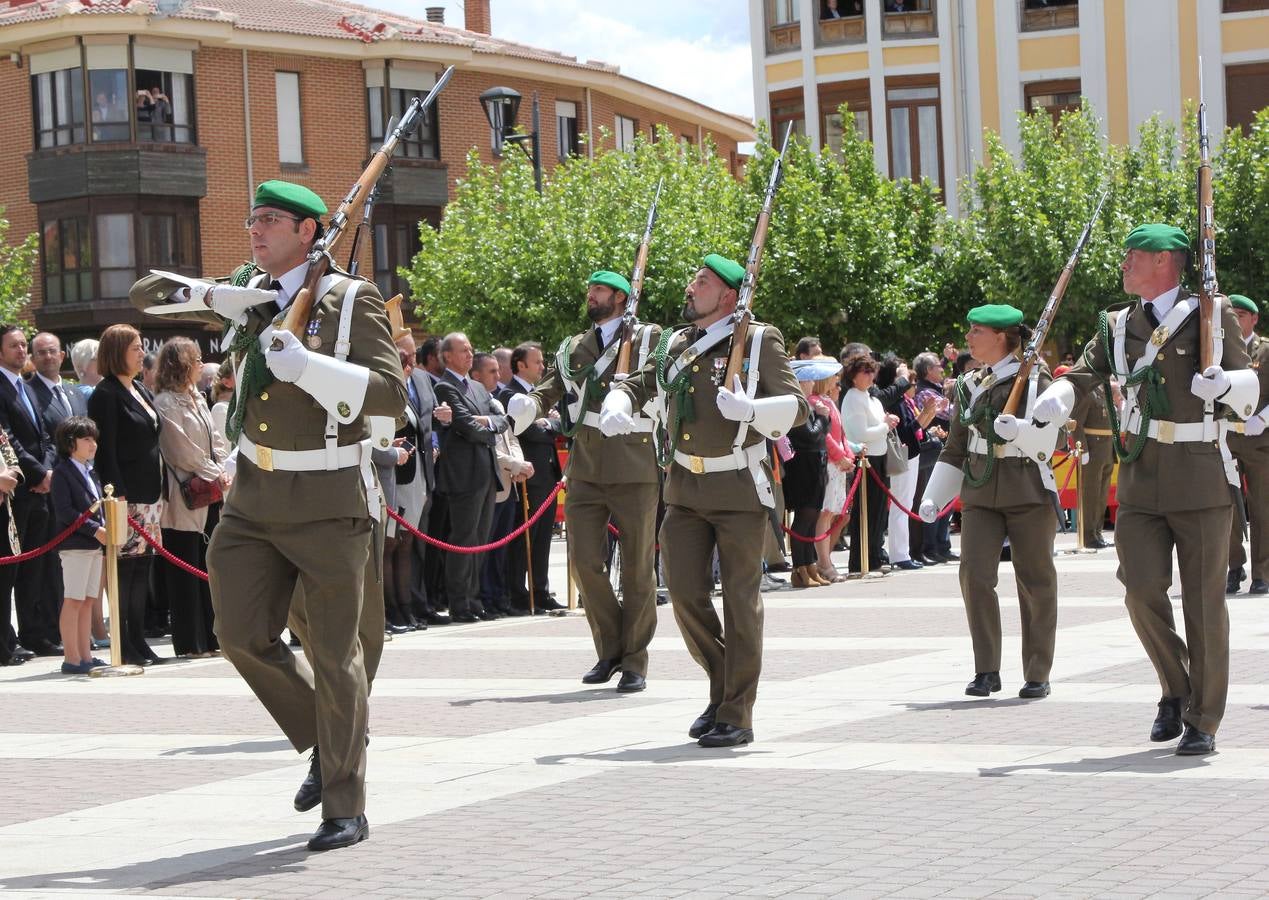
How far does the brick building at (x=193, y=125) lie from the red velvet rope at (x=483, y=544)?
32.7 m

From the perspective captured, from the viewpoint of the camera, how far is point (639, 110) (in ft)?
203

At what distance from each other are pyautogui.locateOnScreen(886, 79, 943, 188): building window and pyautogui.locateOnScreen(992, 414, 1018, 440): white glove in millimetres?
33169

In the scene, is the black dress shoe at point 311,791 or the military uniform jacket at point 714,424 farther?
the military uniform jacket at point 714,424

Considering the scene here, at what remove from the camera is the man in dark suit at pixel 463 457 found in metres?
15.5

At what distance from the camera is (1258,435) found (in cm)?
1558

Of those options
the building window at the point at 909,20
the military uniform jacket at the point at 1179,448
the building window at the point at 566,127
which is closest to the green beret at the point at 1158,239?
the military uniform jacket at the point at 1179,448

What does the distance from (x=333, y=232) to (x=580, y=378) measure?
438 centimetres

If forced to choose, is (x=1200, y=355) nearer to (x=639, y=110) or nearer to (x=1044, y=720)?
(x=1044, y=720)

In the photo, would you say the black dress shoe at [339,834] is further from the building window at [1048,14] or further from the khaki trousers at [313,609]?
the building window at [1048,14]

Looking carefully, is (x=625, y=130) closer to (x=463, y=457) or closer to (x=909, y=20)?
(x=909, y=20)

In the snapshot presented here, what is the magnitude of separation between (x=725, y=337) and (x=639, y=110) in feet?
174

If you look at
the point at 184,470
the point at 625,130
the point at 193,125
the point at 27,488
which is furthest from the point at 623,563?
the point at 625,130

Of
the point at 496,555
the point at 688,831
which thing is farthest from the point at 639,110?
the point at 688,831

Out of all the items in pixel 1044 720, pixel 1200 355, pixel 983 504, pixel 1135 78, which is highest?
pixel 1135 78
